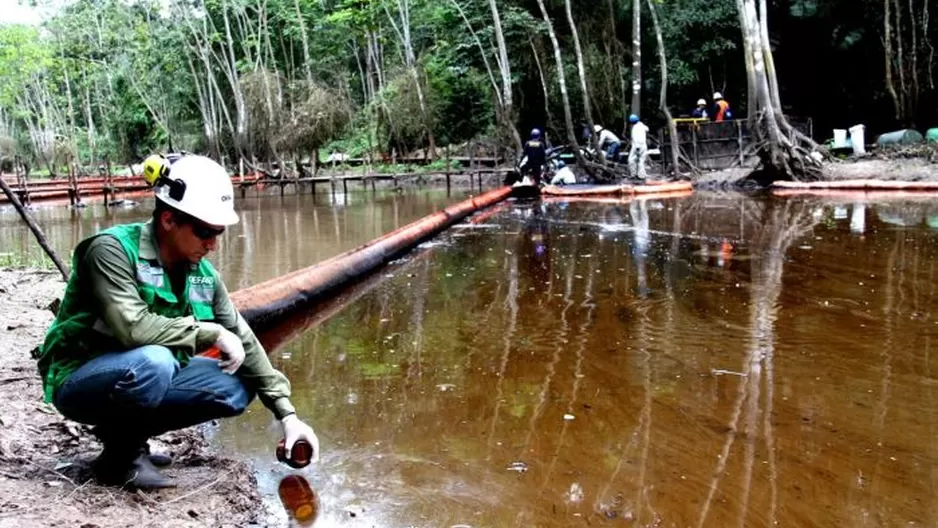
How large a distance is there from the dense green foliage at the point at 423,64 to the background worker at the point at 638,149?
447cm

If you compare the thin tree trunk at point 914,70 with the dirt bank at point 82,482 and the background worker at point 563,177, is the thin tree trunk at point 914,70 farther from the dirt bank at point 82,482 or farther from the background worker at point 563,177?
the dirt bank at point 82,482

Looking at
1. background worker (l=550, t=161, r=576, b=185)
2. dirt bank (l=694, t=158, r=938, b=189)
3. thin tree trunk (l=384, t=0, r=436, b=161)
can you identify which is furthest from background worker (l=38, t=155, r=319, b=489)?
thin tree trunk (l=384, t=0, r=436, b=161)

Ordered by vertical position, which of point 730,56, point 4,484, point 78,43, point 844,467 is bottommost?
point 844,467

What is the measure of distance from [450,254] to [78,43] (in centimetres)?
2981

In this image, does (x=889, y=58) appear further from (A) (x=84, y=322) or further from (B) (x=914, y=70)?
(A) (x=84, y=322)

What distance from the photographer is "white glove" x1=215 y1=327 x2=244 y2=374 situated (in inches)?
101

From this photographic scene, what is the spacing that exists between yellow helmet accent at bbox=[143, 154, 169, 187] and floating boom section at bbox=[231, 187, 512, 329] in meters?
2.70

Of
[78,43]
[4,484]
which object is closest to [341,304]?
Result: [4,484]

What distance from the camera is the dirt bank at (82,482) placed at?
2.38m

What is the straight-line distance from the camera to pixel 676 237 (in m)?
9.55

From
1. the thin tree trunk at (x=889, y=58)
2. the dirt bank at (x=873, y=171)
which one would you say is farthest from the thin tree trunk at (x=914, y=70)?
the dirt bank at (x=873, y=171)

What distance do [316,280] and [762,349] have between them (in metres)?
3.48

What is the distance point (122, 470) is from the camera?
8.57 ft

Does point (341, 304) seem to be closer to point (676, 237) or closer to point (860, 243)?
point (676, 237)
